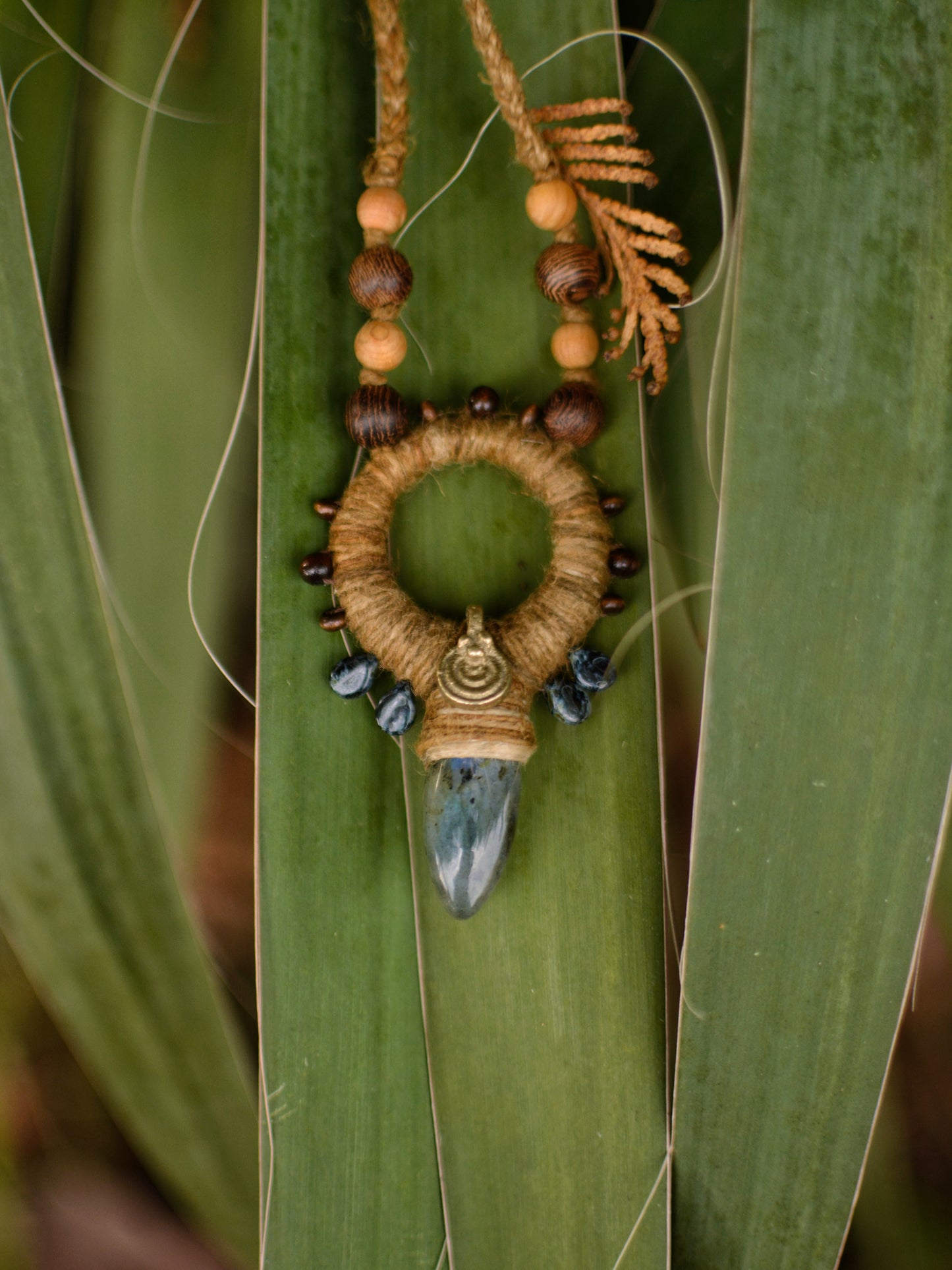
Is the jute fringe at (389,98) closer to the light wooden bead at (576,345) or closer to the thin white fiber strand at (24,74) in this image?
the light wooden bead at (576,345)

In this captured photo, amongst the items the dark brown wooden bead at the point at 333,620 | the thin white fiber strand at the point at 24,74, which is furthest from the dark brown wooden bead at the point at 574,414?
the thin white fiber strand at the point at 24,74

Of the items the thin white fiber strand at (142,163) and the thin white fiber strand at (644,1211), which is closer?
the thin white fiber strand at (644,1211)

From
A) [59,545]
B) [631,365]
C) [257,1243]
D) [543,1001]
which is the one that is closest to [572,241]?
[631,365]

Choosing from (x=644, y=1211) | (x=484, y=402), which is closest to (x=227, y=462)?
(x=484, y=402)

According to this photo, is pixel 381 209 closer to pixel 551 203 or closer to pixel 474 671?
pixel 551 203

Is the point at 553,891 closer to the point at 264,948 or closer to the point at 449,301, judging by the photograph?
the point at 264,948
